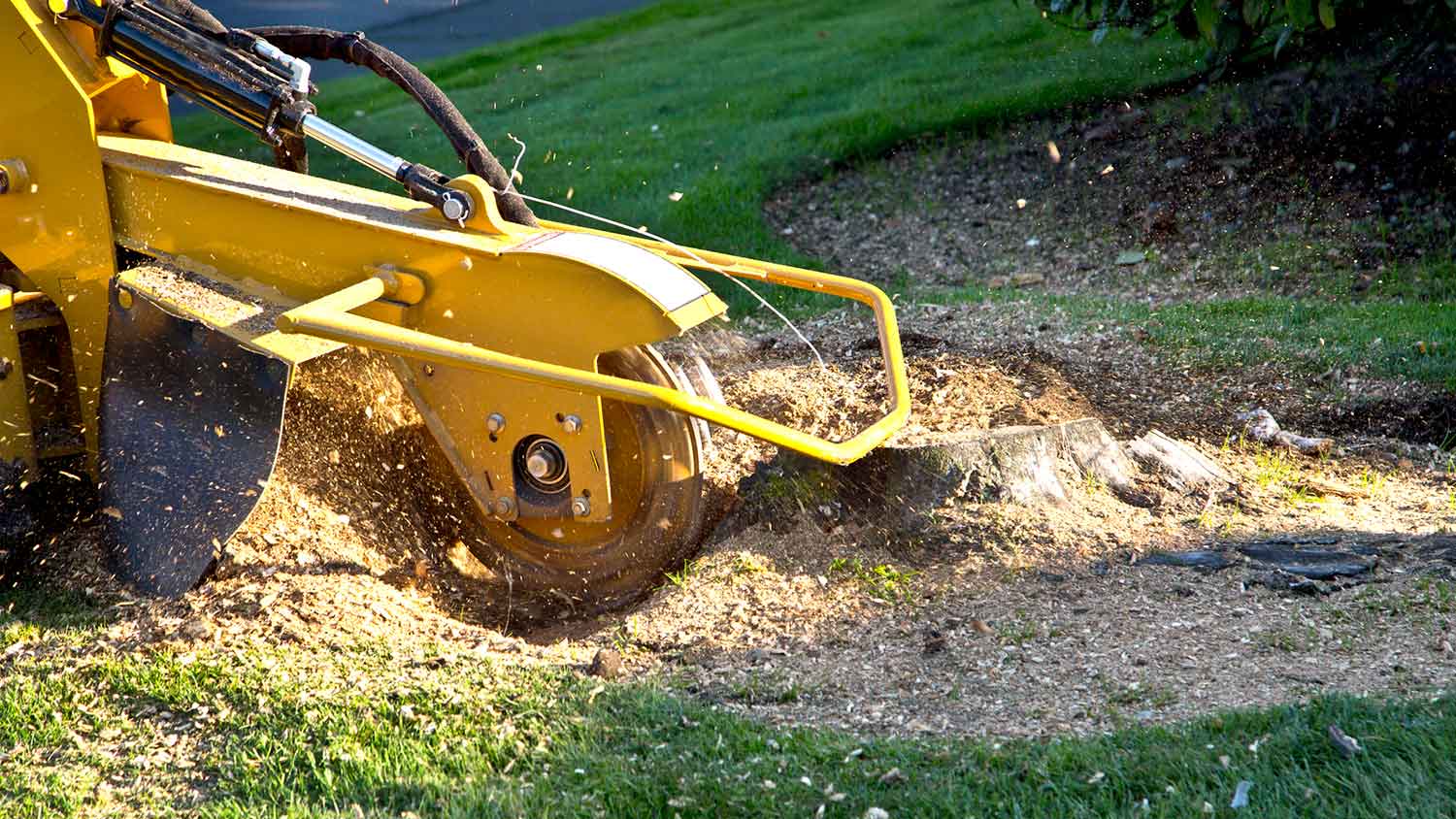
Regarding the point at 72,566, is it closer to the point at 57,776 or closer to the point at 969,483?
the point at 57,776

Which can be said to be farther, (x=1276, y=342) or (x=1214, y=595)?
(x=1276, y=342)

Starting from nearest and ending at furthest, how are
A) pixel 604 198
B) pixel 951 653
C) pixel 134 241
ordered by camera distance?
pixel 951 653 < pixel 134 241 < pixel 604 198

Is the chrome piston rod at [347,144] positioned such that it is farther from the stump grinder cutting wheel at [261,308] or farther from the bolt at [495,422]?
the bolt at [495,422]

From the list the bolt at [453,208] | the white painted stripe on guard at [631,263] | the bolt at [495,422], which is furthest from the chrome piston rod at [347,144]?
the bolt at [495,422]

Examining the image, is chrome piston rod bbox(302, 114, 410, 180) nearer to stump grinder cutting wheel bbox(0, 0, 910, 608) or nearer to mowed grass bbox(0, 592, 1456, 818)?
stump grinder cutting wheel bbox(0, 0, 910, 608)

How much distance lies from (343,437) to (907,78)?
6307mm

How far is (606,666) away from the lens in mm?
3439

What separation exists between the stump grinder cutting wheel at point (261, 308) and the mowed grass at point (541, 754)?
1.52 feet

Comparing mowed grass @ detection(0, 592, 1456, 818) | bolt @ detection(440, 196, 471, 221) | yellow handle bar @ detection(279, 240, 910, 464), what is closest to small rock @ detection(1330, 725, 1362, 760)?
mowed grass @ detection(0, 592, 1456, 818)

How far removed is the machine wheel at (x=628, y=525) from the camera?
3764 millimetres

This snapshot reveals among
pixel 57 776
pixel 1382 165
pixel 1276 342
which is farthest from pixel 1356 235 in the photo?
pixel 57 776

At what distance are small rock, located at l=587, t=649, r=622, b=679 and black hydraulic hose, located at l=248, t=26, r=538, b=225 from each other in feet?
4.15

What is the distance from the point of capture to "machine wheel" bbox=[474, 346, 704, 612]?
12.3ft

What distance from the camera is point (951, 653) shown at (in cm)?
343
